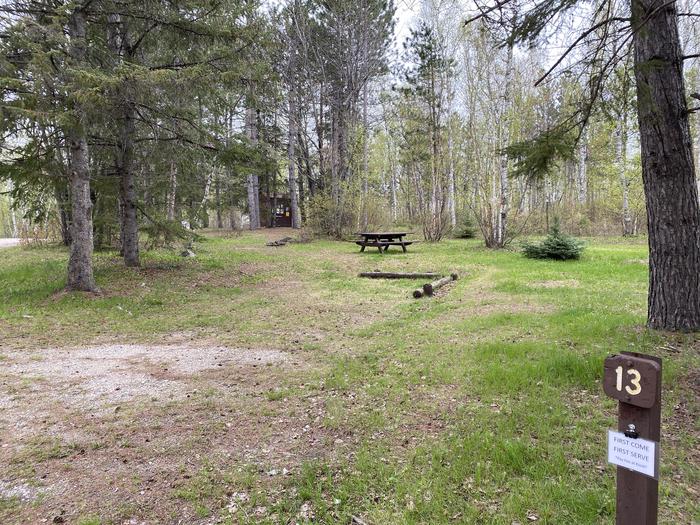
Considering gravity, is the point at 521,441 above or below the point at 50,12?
below

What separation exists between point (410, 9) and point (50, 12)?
679 centimetres

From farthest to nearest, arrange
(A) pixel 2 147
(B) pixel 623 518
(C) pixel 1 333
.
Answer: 1. (A) pixel 2 147
2. (C) pixel 1 333
3. (B) pixel 623 518

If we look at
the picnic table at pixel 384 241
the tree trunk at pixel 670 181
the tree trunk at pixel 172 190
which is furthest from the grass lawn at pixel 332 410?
the picnic table at pixel 384 241

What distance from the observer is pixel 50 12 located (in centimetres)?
723

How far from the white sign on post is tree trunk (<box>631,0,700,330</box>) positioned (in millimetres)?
3710

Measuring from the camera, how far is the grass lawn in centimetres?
244

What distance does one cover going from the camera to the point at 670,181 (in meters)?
4.39

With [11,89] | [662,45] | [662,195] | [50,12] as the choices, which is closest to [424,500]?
[662,195]

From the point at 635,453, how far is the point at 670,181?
3.90 metres

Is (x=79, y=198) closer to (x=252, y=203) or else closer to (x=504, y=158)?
(x=504, y=158)

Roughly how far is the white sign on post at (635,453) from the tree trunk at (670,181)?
3710 mm

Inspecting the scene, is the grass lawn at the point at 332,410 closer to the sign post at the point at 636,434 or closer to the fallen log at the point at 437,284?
the fallen log at the point at 437,284

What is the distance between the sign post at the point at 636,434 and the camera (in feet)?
5.21

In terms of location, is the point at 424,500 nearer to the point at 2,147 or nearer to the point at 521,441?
the point at 521,441
